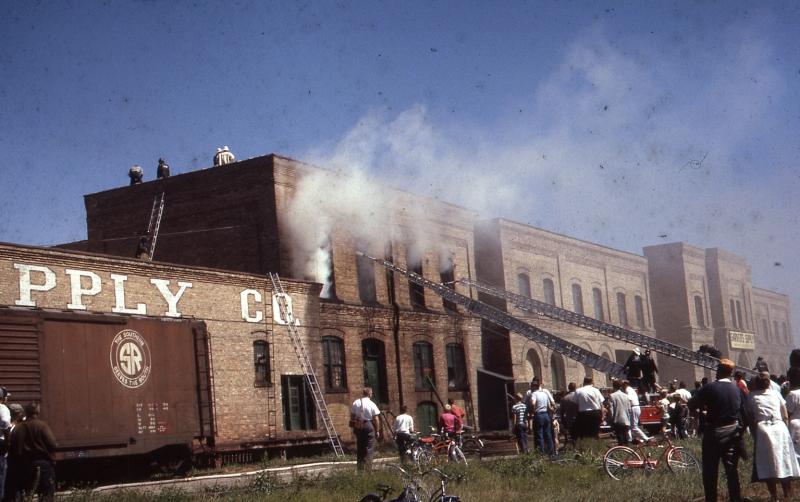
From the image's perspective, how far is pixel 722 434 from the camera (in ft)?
36.8

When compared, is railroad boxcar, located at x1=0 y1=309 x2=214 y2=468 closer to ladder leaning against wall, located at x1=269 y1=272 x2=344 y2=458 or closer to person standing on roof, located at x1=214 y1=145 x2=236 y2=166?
ladder leaning against wall, located at x1=269 y1=272 x2=344 y2=458

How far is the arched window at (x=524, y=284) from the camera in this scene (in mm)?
39881

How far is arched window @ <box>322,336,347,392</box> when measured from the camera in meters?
28.6

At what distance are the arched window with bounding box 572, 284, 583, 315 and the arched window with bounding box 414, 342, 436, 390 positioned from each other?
39.8 ft

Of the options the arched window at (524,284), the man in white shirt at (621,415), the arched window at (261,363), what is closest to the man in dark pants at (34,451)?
the man in white shirt at (621,415)

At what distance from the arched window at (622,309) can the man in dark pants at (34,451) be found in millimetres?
38032

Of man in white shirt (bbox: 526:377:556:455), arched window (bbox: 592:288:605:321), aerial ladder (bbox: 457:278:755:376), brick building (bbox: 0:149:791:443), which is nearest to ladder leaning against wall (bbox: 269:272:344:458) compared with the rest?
brick building (bbox: 0:149:791:443)

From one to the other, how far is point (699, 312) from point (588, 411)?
123 ft

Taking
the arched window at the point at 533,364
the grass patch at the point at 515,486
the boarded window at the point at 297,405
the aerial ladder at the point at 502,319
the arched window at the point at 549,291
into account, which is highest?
the arched window at the point at 549,291

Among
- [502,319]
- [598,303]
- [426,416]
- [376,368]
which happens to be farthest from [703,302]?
[376,368]

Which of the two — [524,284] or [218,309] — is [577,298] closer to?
[524,284]

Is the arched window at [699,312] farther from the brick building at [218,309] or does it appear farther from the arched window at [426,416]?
the brick building at [218,309]

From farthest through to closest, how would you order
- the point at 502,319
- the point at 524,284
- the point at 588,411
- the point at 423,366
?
→ the point at 524,284
the point at 502,319
the point at 423,366
the point at 588,411

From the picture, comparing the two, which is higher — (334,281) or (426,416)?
(334,281)
